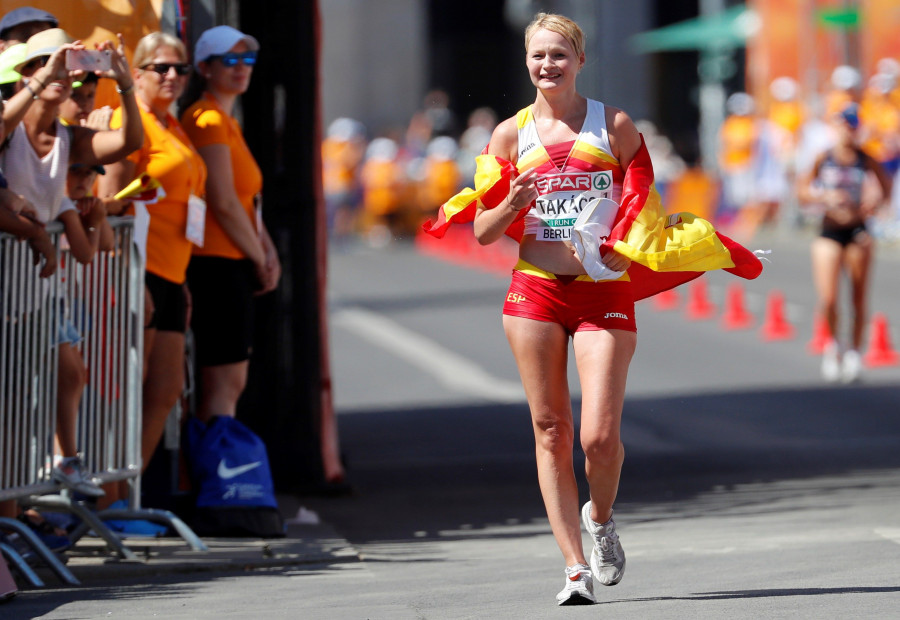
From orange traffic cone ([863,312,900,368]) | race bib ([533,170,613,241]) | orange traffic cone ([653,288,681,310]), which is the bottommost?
orange traffic cone ([653,288,681,310])

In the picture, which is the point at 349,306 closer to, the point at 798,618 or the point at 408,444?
the point at 408,444

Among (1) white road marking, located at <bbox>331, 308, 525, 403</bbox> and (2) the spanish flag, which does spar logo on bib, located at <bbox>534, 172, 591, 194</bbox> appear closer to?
(2) the spanish flag

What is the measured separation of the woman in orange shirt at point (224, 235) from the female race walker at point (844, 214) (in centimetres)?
629

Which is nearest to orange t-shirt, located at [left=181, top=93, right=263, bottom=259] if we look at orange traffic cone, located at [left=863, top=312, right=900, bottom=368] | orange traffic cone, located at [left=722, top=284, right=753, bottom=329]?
orange traffic cone, located at [left=863, top=312, right=900, bottom=368]

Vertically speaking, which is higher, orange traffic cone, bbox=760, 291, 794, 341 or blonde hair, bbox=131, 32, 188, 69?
blonde hair, bbox=131, 32, 188, 69

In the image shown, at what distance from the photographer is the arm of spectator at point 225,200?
799 cm

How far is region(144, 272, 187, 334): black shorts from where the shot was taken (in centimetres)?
775

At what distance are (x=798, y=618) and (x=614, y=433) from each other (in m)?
0.88

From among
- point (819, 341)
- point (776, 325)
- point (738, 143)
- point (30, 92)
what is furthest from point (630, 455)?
point (738, 143)

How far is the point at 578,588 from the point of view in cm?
590

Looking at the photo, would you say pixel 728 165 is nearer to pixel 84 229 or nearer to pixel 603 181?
pixel 84 229

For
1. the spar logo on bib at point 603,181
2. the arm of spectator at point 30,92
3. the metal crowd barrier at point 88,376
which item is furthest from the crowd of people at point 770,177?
the arm of spectator at point 30,92

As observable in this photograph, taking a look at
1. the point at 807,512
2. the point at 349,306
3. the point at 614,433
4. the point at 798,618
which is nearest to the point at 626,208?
the point at 614,433

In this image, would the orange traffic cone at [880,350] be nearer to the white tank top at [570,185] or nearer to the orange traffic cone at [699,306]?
the orange traffic cone at [699,306]
